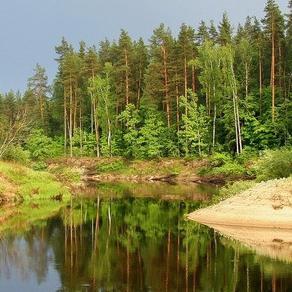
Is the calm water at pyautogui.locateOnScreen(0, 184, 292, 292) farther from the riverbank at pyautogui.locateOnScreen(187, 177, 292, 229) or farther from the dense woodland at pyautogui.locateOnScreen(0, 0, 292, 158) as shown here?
the dense woodland at pyautogui.locateOnScreen(0, 0, 292, 158)

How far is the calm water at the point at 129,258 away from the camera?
2030cm

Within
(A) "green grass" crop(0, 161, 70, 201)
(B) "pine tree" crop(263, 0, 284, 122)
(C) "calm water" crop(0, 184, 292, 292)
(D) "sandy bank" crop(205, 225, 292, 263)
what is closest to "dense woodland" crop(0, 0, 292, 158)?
(B) "pine tree" crop(263, 0, 284, 122)

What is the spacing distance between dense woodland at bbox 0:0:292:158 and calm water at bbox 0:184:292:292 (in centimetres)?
2411

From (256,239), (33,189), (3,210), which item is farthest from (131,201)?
(256,239)

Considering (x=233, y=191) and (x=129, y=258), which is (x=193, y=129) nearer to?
(x=233, y=191)

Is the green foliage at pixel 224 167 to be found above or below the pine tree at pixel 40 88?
below

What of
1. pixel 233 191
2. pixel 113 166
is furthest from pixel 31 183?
pixel 113 166

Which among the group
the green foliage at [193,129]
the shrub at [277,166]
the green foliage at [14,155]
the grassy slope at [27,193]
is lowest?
the grassy slope at [27,193]

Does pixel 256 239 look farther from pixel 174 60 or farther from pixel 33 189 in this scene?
pixel 174 60

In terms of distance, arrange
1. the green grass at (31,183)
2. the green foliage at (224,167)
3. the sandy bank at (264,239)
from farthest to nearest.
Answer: the green foliage at (224,167) → the green grass at (31,183) → the sandy bank at (264,239)

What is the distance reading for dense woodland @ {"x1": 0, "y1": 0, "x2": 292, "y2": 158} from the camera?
2891 inches

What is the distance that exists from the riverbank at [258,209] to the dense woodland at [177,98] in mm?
27577

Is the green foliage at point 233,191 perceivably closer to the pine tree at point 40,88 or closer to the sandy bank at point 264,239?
the sandy bank at point 264,239

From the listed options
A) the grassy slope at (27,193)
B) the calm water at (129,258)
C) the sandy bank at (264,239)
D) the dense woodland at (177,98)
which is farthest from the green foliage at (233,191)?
the dense woodland at (177,98)
